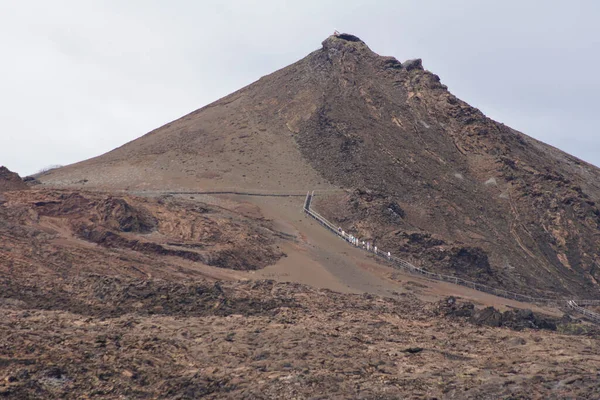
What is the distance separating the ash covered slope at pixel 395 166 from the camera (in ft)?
153

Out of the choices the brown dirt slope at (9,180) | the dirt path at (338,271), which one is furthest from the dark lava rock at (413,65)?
the brown dirt slope at (9,180)

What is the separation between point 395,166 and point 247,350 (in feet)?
118

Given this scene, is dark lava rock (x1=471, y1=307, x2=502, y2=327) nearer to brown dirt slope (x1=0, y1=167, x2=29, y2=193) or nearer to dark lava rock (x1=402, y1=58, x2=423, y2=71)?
brown dirt slope (x1=0, y1=167, x2=29, y2=193)

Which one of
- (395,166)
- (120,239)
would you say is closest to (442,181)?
(395,166)

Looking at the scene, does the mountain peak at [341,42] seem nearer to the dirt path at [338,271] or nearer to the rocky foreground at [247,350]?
the dirt path at [338,271]

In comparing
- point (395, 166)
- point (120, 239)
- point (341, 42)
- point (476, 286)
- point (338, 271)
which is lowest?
point (476, 286)

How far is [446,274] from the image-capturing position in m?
41.3

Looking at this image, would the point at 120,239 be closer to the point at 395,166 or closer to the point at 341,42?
the point at 395,166

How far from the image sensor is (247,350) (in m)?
19.5

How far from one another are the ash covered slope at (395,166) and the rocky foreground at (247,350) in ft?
61.0

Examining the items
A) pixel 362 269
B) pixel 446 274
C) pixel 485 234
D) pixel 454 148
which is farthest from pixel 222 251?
pixel 454 148

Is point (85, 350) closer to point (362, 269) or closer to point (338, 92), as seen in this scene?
point (362, 269)

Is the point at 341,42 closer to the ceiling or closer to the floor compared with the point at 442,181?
closer to the ceiling

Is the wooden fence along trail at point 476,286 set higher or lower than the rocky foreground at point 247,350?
higher
